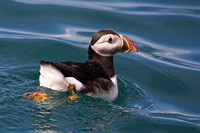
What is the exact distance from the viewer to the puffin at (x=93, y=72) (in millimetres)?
5688

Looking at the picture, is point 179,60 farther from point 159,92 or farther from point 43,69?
point 43,69

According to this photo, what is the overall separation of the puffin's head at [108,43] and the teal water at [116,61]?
2.80 feet

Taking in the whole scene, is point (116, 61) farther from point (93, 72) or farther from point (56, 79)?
point (56, 79)

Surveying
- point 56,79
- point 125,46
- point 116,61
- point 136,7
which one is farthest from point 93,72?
point 136,7

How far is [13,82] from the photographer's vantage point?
6500 millimetres

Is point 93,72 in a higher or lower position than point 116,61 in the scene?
higher

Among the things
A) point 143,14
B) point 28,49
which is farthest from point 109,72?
point 143,14

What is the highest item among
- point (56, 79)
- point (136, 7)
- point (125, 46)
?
point (136, 7)

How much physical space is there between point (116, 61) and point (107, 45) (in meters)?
1.97

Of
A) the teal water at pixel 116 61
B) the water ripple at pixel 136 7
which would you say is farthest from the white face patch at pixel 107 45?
the water ripple at pixel 136 7

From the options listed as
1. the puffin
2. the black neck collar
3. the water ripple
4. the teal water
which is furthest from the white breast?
the water ripple

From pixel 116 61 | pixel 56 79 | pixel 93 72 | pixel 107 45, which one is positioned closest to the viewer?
pixel 56 79

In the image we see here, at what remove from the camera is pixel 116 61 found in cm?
834

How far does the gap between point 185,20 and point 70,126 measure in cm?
640
